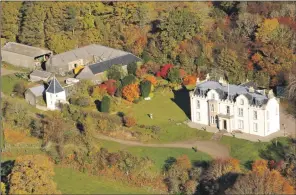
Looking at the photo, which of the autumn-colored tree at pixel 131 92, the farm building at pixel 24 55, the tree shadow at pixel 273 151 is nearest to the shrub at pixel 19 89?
the farm building at pixel 24 55

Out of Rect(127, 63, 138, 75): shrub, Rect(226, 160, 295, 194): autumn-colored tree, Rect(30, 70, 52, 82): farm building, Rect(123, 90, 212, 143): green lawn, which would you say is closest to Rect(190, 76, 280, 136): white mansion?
Rect(123, 90, 212, 143): green lawn

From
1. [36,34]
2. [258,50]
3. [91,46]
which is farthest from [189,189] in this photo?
[36,34]

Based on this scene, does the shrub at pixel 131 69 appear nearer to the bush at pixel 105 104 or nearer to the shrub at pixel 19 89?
the bush at pixel 105 104

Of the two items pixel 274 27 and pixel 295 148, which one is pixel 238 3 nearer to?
pixel 274 27

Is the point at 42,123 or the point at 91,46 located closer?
the point at 42,123

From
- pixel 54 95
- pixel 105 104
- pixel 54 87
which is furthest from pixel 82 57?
pixel 105 104
